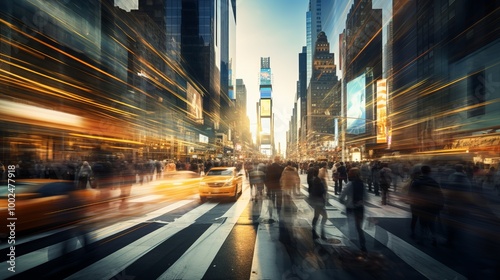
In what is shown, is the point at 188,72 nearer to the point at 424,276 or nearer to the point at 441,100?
the point at 441,100

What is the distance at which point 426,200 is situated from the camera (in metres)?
6.32

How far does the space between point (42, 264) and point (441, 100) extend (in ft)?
209

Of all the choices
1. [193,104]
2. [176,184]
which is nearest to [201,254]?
[176,184]

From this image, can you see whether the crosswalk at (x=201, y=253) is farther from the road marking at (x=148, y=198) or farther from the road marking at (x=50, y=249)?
the road marking at (x=148, y=198)

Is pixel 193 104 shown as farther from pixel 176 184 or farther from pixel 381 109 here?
pixel 176 184

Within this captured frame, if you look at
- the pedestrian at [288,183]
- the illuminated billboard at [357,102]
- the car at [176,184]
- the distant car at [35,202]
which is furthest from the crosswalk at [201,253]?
the illuminated billboard at [357,102]

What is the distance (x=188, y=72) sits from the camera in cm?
9081

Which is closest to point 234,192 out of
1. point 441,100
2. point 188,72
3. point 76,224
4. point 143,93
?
point 76,224

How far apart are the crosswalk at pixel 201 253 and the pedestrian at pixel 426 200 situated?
0.71 metres

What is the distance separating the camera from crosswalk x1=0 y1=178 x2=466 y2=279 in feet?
15.3

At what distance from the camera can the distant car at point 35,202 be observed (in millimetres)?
5770

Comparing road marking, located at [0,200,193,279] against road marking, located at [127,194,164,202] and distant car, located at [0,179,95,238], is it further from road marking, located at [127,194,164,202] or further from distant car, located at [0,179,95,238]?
road marking, located at [127,194,164,202]

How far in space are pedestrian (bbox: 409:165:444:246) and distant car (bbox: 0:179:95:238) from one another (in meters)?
7.59

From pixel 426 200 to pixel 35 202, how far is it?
28.7ft
